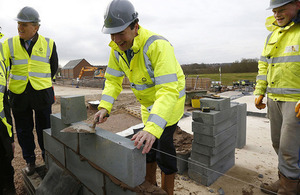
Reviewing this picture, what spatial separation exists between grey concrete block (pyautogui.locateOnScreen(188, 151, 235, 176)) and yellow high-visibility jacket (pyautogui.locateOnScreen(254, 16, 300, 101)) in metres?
1.35

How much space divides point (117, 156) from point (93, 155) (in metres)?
0.48

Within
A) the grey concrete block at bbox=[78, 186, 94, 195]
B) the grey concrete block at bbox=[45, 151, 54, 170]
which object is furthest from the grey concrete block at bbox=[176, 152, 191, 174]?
the grey concrete block at bbox=[45, 151, 54, 170]

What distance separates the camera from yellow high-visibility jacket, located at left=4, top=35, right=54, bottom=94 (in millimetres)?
2895

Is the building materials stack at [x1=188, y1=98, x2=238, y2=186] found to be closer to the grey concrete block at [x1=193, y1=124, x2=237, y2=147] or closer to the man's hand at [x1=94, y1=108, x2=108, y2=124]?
the grey concrete block at [x1=193, y1=124, x2=237, y2=147]

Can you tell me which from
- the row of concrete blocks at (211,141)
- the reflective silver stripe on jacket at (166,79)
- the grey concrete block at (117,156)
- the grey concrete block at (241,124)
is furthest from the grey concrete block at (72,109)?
the grey concrete block at (241,124)

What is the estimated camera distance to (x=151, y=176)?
2479 millimetres

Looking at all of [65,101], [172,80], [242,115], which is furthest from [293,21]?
[65,101]

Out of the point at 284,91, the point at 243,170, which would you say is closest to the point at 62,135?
the point at 284,91

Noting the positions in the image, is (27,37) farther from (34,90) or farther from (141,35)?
(141,35)

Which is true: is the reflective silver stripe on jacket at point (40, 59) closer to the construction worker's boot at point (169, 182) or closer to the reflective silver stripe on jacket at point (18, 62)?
the reflective silver stripe on jacket at point (18, 62)

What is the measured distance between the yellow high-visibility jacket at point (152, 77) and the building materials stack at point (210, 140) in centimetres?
93

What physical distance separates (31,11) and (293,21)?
3.41 metres

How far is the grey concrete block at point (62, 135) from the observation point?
7.96 feet

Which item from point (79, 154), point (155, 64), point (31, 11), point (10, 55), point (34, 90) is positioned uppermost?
point (31, 11)
